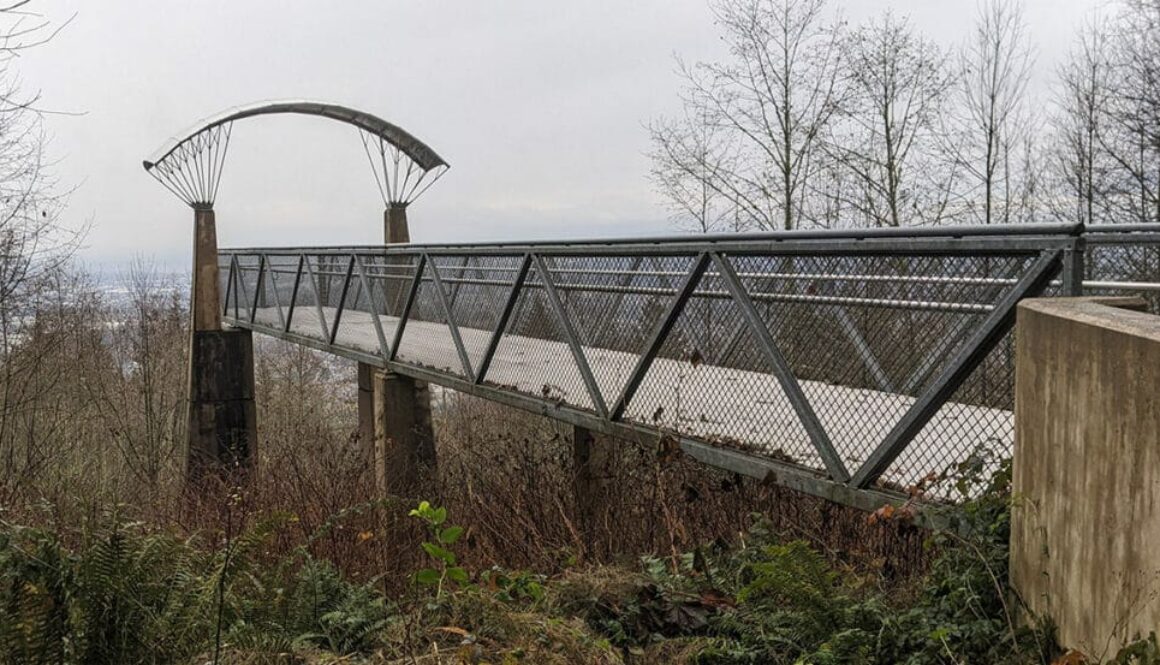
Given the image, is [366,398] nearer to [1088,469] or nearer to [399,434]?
[399,434]

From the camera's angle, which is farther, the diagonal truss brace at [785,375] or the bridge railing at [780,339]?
the diagonal truss brace at [785,375]

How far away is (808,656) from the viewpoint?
12.0 feet

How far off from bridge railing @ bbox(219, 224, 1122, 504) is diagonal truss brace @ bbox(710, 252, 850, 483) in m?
0.01

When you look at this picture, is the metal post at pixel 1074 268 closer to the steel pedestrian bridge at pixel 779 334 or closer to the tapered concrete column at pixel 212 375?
the steel pedestrian bridge at pixel 779 334

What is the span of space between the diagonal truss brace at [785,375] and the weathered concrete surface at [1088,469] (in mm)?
1351

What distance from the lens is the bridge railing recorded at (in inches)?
166

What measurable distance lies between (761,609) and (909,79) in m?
15.0

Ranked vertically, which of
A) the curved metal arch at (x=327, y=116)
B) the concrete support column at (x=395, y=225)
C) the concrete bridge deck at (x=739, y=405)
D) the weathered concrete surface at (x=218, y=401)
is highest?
the curved metal arch at (x=327, y=116)

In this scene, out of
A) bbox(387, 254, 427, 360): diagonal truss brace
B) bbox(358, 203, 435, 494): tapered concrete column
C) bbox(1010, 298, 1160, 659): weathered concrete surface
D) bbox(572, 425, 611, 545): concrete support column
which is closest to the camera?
bbox(1010, 298, 1160, 659): weathered concrete surface

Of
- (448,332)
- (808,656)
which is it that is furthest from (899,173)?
(808,656)

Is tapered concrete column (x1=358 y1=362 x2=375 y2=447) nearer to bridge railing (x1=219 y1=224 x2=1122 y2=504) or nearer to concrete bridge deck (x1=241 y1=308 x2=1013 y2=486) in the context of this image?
concrete bridge deck (x1=241 y1=308 x2=1013 y2=486)

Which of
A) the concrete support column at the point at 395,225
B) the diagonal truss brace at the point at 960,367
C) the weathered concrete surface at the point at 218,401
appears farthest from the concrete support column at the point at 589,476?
the weathered concrete surface at the point at 218,401

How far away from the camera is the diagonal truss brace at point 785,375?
16.1 ft

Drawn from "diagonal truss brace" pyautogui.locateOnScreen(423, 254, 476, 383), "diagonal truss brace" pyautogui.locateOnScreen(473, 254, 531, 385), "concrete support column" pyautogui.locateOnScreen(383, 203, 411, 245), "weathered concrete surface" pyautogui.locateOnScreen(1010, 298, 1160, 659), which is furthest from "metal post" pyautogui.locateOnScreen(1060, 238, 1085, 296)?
"concrete support column" pyautogui.locateOnScreen(383, 203, 411, 245)
